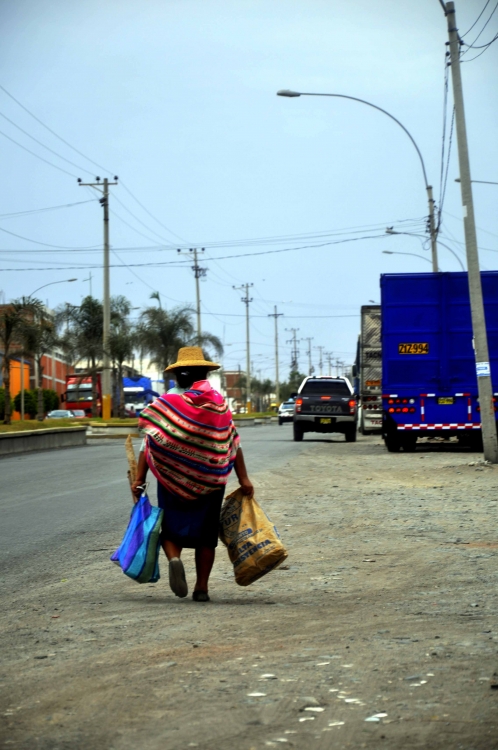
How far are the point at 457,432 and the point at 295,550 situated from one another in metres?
15.6

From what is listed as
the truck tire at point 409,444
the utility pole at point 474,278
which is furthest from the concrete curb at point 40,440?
the utility pole at point 474,278

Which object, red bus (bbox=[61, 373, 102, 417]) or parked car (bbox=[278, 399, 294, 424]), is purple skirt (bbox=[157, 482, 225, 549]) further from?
red bus (bbox=[61, 373, 102, 417])

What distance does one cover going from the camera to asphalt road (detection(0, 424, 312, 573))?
35.7 ft

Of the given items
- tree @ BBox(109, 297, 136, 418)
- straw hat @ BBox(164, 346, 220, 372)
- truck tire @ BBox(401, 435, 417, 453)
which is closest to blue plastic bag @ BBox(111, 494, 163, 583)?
straw hat @ BBox(164, 346, 220, 372)

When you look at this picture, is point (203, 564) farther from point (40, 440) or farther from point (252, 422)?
point (252, 422)

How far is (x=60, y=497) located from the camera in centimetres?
1538

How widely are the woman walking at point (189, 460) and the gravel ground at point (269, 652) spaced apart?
0.43 meters

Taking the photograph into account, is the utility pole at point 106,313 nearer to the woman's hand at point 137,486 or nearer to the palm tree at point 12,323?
the palm tree at point 12,323

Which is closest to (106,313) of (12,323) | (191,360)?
(12,323)

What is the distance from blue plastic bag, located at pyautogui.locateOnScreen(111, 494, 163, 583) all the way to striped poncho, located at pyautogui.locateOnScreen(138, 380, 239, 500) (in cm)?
25

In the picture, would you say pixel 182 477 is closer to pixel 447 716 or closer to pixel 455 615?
pixel 455 615

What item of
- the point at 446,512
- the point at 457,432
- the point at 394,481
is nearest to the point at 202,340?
the point at 457,432

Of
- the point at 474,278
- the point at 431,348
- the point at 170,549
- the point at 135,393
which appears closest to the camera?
the point at 170,549

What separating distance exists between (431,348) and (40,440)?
14.3 metres
